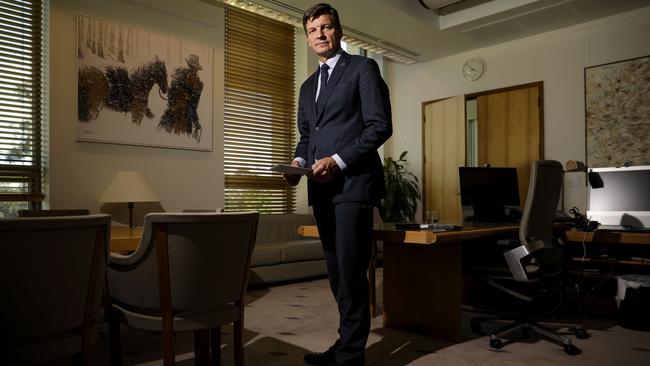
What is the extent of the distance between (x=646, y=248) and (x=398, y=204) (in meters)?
3.59

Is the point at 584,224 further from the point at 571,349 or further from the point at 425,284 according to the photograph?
the point at 425,284

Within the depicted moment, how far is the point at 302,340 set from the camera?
9.73 feet

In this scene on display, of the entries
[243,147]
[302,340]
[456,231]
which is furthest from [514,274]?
[243,147]

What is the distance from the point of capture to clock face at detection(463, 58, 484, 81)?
669 cm

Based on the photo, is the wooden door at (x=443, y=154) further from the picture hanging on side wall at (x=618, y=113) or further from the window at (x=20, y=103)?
the window at (x=20, y=103)

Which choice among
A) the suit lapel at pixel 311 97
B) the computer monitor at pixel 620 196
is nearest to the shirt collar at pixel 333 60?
the suit lapel at pixel 311 97

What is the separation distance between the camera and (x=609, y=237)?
343 centimetres

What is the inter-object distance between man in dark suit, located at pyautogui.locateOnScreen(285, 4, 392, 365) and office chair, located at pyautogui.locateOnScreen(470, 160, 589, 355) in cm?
106

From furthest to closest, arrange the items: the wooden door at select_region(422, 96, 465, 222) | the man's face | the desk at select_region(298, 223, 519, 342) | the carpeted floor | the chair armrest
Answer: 1. the wooden door at select_region(422, 96, 465, 222)
2. the desk at select_region(298, 223, 519, 342)
3. the chair armrest
4. the carpeted floor
5. the man's face

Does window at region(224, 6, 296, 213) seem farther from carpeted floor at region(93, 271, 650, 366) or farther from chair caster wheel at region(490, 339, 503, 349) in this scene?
chair caster wheel at region(490, 339, 503, 349)

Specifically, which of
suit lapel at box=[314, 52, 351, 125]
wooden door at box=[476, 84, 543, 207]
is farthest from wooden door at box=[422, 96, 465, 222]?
suit lapel at box=[314, 52, 351, 125]

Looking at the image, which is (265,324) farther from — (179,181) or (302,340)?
(179,181)

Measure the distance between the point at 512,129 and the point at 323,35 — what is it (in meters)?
4.90

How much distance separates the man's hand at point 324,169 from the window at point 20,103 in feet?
10.4
